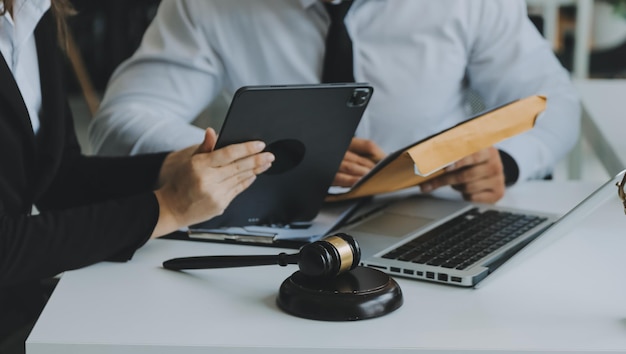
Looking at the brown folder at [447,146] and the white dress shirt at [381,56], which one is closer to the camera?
the brown folder at [447,146]

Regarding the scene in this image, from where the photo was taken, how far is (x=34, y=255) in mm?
1139

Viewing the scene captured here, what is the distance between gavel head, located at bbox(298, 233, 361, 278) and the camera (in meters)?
1.02

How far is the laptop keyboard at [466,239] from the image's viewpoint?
1164mm

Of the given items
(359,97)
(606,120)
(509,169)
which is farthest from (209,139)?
(606,120)

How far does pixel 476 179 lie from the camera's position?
151 cm

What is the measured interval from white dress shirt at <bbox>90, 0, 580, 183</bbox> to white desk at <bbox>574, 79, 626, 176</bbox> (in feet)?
0.27

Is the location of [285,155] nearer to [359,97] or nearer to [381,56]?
[359,97]

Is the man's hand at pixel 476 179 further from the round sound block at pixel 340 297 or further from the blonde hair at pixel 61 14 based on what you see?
the blonde hair at pixel 61 14

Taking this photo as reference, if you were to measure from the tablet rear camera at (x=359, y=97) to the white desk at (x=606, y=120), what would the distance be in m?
0.56

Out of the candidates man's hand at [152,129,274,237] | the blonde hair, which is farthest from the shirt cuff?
the blonde hair

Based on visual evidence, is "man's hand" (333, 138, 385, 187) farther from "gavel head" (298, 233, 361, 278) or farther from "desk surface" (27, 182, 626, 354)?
"gavel head" (298, 233, 361, 278)

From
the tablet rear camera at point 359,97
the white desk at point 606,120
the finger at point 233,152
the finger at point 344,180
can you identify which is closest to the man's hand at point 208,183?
the finger at point 233,152

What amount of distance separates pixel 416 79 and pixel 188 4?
1.49ft

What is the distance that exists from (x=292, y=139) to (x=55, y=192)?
430 mm
